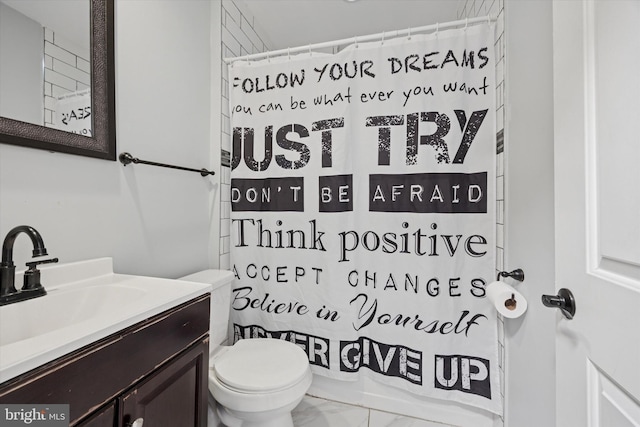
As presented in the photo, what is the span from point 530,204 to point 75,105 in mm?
1713

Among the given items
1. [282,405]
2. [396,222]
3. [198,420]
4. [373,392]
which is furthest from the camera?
[373,392]

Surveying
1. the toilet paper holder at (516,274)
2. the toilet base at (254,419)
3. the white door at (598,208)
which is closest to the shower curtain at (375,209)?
the toilet paper holder at (516,274)

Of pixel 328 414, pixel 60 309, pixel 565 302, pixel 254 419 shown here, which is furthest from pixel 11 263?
pixel 328 414

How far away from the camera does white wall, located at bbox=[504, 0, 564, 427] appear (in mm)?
921

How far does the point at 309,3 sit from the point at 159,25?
98cm

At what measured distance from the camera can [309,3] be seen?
1774 millimetres

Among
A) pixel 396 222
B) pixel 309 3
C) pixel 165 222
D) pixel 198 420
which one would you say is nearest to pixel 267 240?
pixel 165 222

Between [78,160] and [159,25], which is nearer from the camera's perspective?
[78,160]

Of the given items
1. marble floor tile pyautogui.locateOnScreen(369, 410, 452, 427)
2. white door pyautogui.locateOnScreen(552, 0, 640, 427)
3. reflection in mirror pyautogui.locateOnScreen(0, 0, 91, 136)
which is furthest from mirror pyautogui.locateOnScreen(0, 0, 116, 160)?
marble floor tile pyautogui.locateOnScreen(369, 410, 452, 427)

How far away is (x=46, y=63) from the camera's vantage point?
88cm

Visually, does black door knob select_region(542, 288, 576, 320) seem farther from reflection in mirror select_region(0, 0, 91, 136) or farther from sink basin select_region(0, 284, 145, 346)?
reflection in mirror select_region(0, 0, 91, 136)

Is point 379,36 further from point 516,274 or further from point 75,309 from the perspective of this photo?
point 75,309

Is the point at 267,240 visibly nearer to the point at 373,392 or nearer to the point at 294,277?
the point at 294,277

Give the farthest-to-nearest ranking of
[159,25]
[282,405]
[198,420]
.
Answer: [159,25] < [282,405] < [198,420]
